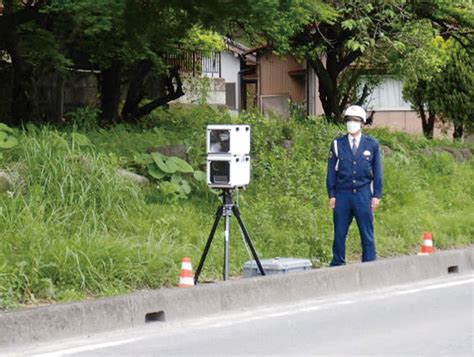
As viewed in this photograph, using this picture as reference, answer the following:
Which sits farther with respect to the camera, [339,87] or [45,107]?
[339,87]

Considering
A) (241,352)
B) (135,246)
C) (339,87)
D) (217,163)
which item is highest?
(339,87)

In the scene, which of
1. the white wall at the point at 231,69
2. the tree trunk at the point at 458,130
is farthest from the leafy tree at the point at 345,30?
the white wall at the point at 231,69

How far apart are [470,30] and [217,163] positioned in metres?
12.7

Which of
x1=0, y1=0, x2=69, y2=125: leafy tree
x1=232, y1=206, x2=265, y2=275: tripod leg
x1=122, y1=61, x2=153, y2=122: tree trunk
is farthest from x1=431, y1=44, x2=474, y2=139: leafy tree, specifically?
x1=232, y1=206, x2=265, y2=275: tripod leg

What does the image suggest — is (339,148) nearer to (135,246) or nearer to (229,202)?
(229,202)

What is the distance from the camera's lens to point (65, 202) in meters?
11.9

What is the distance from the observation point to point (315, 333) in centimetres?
875

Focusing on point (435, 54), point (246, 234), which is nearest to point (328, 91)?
point (435, 54)

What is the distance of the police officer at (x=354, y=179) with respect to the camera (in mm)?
11406

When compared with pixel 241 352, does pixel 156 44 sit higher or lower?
higher

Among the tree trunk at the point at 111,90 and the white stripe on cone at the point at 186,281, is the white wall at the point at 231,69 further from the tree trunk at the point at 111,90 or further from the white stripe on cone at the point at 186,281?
the white stripe on cone at the point at 186,281

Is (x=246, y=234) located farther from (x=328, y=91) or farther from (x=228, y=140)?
(x=328, y=91)

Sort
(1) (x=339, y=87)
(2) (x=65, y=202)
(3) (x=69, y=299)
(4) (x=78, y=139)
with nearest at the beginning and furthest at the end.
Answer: (3) (x=69, y=299) → (2) (x=65, y=202) → (4) (x=78, y=139) → (1) (x=339, y=87)


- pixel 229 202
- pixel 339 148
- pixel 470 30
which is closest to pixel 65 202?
pixel 229 202
